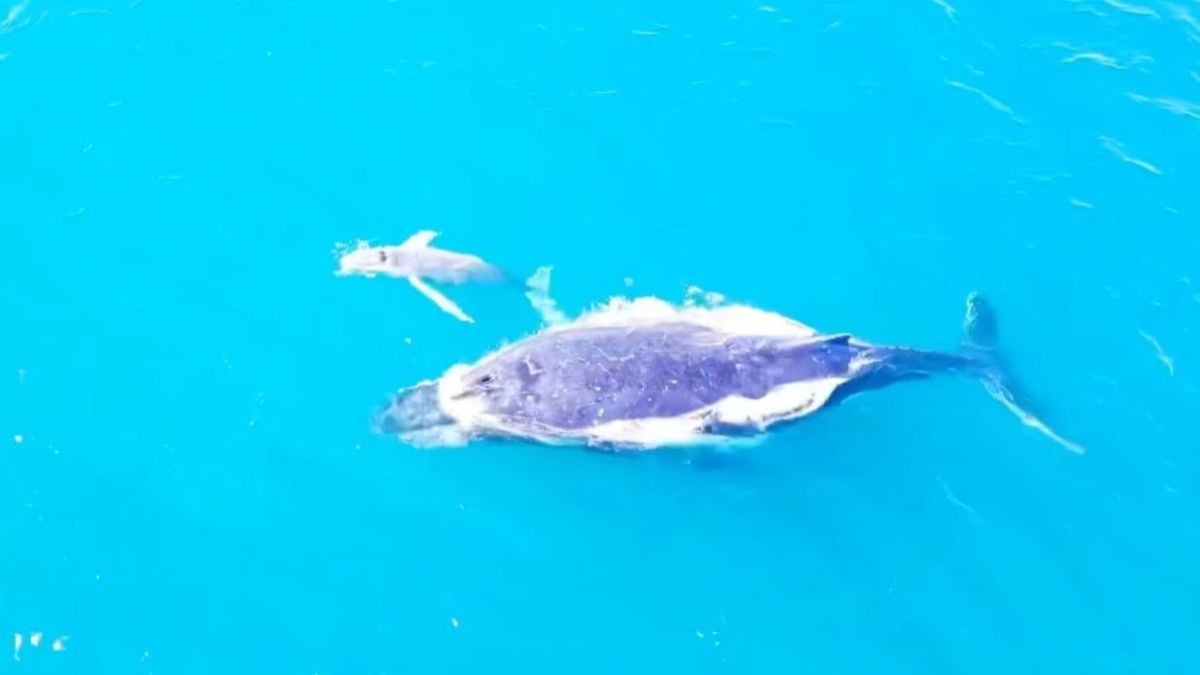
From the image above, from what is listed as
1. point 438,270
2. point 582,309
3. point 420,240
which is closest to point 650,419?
point 582,309

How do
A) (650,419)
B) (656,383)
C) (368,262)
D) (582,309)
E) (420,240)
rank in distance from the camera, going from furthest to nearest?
(420,240), (368,262), (582,309), (656,383), (650,419)

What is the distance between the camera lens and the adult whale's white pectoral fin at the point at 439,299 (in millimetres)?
36250

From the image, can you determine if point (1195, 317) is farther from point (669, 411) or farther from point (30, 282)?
point (30, 282)

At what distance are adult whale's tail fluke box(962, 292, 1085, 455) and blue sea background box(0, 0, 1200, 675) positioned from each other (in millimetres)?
447

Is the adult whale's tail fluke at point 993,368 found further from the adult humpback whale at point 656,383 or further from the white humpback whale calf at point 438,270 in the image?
the white humpback whale calf at point 438,270

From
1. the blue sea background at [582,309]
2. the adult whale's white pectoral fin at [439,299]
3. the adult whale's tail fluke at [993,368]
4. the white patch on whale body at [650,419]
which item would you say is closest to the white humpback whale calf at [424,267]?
the adult whale's white pectoral fin at [439,299]

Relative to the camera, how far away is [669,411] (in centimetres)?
3338

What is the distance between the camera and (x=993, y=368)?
116 feet

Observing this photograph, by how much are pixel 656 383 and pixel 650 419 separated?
3.43ft

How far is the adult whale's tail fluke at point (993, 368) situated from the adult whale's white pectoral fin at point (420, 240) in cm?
1674

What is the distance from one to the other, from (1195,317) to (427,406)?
23.6 meters

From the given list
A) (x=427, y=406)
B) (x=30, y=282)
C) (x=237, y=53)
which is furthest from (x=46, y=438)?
(x=237, y=53)

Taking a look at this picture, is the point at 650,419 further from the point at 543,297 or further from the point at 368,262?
the point at 368,262

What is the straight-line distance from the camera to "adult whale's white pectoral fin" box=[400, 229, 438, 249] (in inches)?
1478
